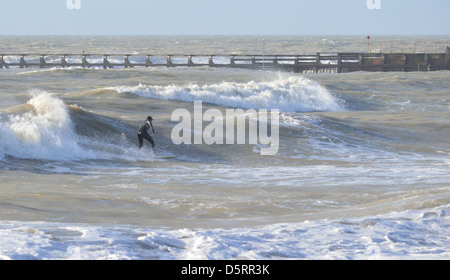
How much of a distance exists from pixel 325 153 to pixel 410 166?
349 cm

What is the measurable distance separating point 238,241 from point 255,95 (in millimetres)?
26090

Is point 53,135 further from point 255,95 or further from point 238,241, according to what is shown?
point 255,95

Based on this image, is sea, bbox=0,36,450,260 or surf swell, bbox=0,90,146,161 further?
surf swell, bbox=0,90,146,161

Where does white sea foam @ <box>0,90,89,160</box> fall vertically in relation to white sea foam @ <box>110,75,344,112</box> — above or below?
above

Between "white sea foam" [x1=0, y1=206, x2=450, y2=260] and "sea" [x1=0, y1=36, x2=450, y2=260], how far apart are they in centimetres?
3

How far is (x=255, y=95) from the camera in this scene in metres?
35.1

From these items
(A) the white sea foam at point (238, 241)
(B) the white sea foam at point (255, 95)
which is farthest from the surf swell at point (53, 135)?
(B) the white sea foam at point (255, 95)

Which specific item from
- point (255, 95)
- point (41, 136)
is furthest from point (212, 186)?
point (255, 95)

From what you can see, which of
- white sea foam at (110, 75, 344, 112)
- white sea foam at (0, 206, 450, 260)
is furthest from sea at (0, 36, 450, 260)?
white sea foam at (110, 75, 344, 112)

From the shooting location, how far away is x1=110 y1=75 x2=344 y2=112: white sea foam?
111 feet

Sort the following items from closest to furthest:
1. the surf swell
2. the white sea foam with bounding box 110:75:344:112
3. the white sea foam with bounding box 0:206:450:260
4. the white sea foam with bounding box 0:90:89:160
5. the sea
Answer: the white sea foam with bounding box 0:206:450:260 < the sea < the white sea foam with bounding box 0:90:89:160 < the surf swell < the white sea foam with bounding box 110:75:344:112

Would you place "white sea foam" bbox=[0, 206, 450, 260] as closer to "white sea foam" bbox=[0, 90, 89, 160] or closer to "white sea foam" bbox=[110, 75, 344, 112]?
"white sea foam" bbox=[0, 90, 89, 160]

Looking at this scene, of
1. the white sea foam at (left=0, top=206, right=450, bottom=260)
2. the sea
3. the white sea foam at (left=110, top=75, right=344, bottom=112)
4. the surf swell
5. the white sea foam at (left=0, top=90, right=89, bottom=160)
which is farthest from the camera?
the white sea foam at (left=110, top=75, right=344, bottom=112)

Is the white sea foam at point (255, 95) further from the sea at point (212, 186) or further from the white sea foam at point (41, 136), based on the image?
the white sea foam at point (41, 136)
